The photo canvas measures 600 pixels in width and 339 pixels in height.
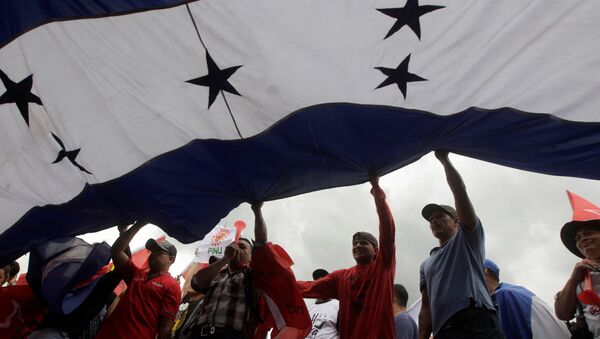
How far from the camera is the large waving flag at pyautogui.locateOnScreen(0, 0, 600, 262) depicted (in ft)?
8.89

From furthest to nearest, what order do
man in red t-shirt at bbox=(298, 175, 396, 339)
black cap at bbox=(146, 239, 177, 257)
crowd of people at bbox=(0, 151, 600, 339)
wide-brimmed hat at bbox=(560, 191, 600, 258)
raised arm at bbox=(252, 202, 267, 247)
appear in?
black cap at bbox=(146, 239, 177, 257)
raised arm at bbox=(252, 202, 267, 247)
wide-brimmed hat at bbox=(560, 191, 600, 258)
man in red t-shirt at bbox=(298, 175, 396, 339)
crowd of people at bbox=(0, 151, 600, 339)

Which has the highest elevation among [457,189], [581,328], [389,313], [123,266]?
[457,189]

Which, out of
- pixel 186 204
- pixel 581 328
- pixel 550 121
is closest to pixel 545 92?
pixel 550 121

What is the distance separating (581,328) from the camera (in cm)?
329

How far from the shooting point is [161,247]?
4504 mm

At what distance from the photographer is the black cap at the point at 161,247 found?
4.51 meters

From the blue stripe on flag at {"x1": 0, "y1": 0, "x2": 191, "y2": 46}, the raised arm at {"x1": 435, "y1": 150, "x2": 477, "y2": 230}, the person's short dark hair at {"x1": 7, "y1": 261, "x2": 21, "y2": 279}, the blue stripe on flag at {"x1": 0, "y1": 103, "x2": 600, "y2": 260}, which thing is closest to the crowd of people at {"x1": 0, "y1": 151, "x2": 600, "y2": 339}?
the raised arm at {"x1": 435, "y1": 150, "x2": 477, "y2": 230}

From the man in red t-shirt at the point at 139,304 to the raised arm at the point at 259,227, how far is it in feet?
3.19

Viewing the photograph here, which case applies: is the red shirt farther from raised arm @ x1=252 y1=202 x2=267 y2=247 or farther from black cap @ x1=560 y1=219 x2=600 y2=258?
black cap @ x1=560 y1=219 x2=600 y2=258

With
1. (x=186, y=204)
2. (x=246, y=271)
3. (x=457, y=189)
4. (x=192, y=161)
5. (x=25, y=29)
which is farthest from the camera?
(x=246, y=271)

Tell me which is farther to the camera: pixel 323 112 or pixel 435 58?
pixel 323 112

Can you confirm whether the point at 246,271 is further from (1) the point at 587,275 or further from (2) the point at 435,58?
(1) the point at 587,275

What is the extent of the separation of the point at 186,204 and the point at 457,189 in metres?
2.04

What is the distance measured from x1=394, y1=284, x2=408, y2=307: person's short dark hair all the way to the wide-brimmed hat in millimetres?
2133
